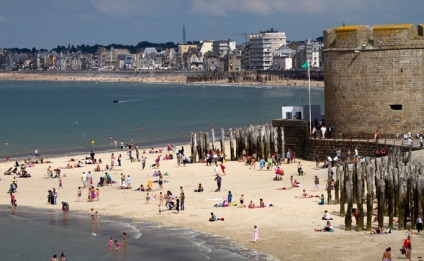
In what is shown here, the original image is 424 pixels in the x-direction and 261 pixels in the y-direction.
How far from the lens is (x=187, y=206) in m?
32.2

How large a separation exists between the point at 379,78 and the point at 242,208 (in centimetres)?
987

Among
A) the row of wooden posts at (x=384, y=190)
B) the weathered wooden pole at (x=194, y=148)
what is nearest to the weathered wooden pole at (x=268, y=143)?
the weathered wooden pole at (x=194, y=148)

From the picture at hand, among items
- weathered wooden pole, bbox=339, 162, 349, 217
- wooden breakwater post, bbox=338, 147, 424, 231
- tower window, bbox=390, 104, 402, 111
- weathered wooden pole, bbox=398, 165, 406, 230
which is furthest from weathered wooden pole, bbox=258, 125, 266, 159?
weathered wooden pole, bbox=398, 165, 406, 230

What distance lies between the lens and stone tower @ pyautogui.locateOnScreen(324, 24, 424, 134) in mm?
36750

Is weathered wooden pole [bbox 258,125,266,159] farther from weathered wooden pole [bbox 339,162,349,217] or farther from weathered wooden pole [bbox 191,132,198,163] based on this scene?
weathered wooden pole [bbox 339,162,349,217]

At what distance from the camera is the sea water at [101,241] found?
25.5 metres

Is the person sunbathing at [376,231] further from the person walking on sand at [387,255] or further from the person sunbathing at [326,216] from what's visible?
the person walking on sand at [387,255]

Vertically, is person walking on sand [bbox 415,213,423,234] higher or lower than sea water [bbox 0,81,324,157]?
higher

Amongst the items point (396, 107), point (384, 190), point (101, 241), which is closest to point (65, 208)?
point (101, 241)

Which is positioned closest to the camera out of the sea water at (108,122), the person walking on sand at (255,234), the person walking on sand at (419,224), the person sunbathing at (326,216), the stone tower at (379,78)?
the person walking on sand at (419,224)

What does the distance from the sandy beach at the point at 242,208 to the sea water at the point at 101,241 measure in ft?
2.19

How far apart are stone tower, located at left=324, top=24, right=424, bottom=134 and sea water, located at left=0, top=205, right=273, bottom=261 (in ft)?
39.9

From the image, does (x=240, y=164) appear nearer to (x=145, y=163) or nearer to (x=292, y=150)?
(x=292, y=150)

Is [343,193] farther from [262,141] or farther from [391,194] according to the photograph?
[262,141]
